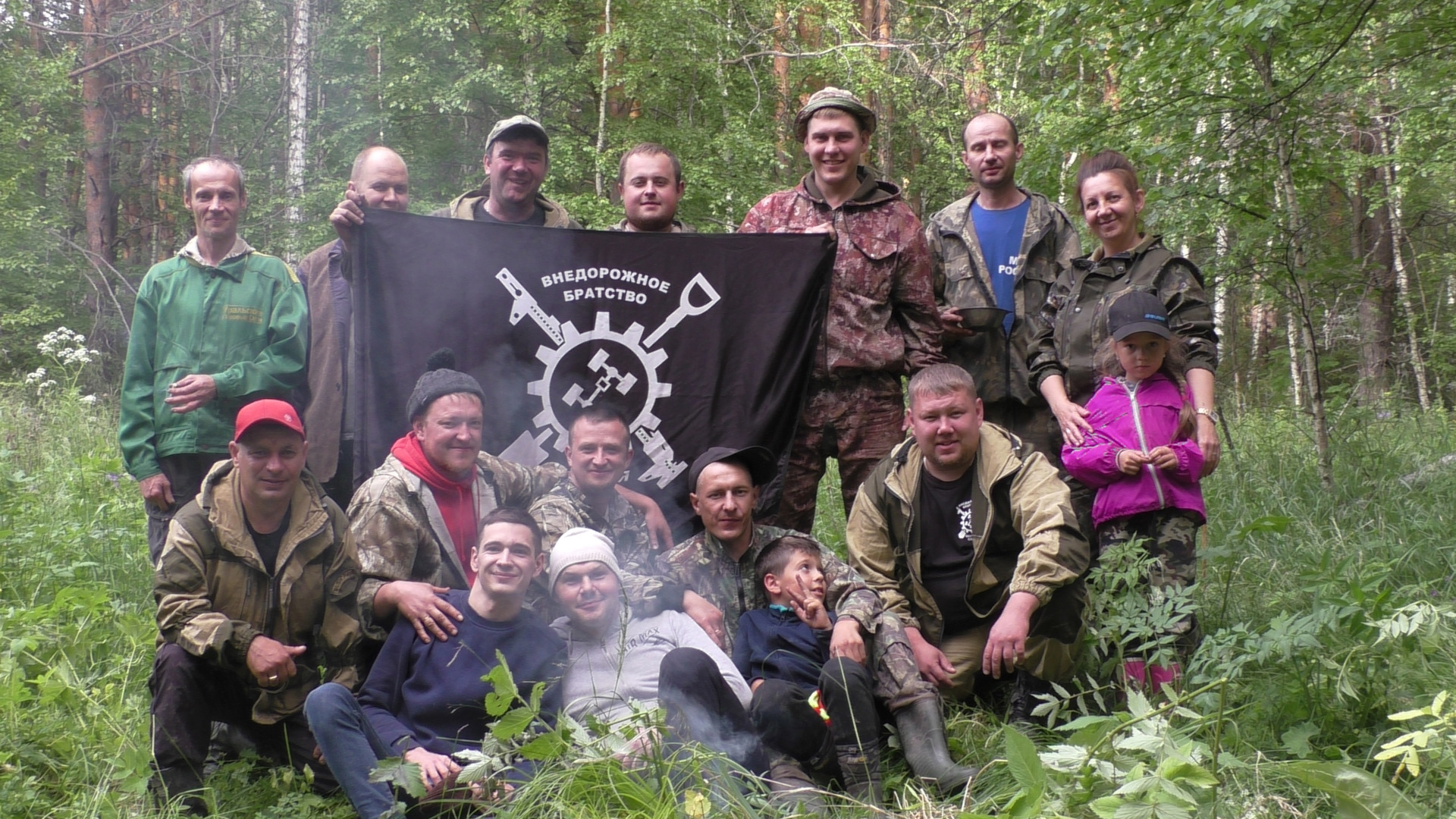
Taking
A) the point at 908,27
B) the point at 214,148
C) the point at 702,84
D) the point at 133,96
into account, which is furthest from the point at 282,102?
the point at 908,27

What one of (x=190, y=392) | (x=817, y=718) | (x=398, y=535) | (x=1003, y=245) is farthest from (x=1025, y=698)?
Result: (x=190, y=392)

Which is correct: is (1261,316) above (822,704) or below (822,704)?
above

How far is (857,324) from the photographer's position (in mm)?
4344

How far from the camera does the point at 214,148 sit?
15.9 metres

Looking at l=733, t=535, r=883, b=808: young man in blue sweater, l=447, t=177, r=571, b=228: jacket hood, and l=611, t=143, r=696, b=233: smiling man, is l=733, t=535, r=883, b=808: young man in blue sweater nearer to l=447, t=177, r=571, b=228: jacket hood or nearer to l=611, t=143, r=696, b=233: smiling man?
l=611, t=143, r=696, b=233: smiling man

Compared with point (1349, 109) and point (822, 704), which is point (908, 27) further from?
point (822, 704)

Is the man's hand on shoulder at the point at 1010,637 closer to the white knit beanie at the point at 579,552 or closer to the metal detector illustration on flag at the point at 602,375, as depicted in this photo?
the white knit beanie at the point at 579,552

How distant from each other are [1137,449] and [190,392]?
3.37 meters

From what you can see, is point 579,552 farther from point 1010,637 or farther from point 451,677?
point 1010,637

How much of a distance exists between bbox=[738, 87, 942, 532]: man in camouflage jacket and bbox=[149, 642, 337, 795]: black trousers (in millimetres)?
2072

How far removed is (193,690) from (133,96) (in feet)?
57.7

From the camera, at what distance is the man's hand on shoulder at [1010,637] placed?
3.47 m

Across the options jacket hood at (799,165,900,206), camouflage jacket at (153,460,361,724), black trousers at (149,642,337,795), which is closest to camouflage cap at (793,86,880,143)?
jacket hood at (799,165,900,206)

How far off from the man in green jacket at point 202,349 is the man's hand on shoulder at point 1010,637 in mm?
2763
